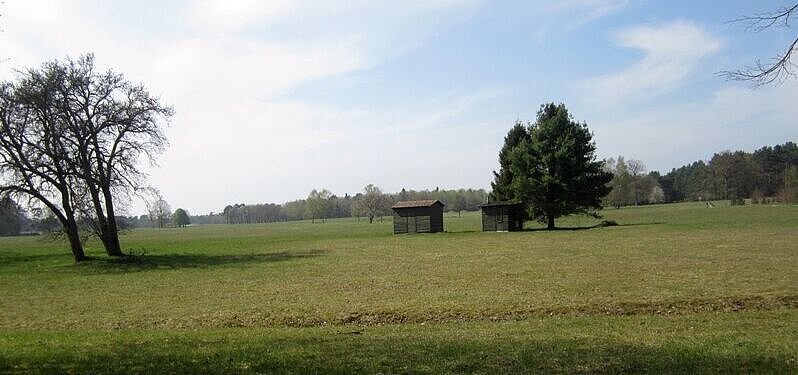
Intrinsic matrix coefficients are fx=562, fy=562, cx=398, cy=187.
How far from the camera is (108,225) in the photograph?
125 ft

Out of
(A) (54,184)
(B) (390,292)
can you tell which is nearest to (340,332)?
(B) (390,292)

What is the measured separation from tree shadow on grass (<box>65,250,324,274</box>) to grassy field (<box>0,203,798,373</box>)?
1.39 metres

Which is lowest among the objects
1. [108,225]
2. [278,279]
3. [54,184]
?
[278,279]

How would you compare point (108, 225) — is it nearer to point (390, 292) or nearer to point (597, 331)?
point (390, 292)

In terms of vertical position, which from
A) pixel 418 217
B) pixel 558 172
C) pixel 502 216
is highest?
pixel 558 172

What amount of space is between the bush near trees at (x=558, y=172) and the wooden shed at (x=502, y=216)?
1.34m

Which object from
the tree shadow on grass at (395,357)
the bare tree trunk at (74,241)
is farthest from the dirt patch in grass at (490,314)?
the bare tree trunk at (74,241)

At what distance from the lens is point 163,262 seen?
3456 centimetres

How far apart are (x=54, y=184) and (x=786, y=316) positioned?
3724 cm

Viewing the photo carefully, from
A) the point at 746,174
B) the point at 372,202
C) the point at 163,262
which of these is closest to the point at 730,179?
the point at 746,174

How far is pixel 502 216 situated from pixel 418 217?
10.4 metres

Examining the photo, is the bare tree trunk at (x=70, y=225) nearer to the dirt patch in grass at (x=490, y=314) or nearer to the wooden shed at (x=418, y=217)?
the dirt patch in grass at (x=490, y=314)

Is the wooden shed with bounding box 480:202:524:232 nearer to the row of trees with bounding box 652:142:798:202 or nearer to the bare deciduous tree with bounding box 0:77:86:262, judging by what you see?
the bare deciduous tree with bounding box 0:77:86:262

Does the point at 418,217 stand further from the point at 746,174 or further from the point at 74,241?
the point at 746,174
